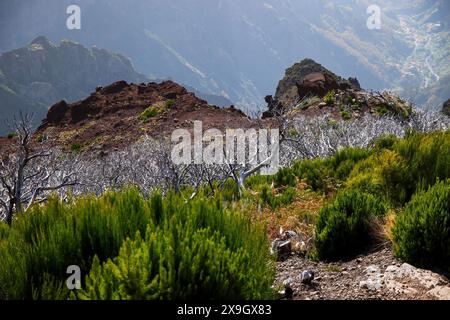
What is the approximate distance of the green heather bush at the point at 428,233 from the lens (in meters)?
3.50

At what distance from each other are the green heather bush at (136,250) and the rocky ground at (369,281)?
618 mm

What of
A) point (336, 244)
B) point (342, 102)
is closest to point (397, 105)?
point (342, 102)

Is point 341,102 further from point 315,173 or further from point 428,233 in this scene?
point 428,233

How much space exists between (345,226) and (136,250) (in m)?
2.72

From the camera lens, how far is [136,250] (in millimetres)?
2252

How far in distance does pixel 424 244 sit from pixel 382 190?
2169mm

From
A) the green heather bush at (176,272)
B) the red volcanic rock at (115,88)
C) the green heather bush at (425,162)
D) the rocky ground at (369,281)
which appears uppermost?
the red volcanic rock at (115,88)

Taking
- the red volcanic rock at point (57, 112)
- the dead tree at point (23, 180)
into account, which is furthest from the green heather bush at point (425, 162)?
the red volcanic rock at point (57, 112)

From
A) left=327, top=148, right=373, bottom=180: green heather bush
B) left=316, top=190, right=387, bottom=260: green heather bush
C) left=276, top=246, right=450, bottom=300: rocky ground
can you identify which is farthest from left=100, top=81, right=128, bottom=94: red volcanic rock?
left=276, top=246, right=450, bottom=300: rocky ground

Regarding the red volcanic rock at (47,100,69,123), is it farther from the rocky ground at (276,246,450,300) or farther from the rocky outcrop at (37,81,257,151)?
the rocky ground at (276,246,450,300)

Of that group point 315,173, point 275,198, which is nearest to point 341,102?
point 315,173

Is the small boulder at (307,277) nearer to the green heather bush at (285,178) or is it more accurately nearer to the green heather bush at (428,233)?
the green heather bush at (428,233)
